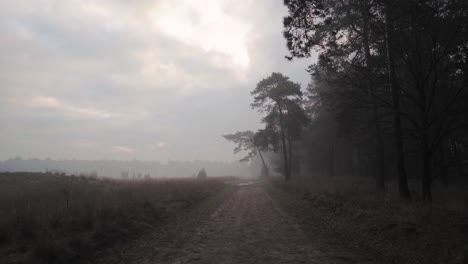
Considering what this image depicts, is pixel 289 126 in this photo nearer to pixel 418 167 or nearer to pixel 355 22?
pixel 418 167

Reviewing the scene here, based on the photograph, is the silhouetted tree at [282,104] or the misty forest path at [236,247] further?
the silhouetted tree at [282,104]

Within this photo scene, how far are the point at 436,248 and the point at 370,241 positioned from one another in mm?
1842

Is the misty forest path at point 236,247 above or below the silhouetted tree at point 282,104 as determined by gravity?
below

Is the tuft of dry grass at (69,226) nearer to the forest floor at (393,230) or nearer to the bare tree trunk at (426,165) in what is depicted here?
the forest floor at (393,230)

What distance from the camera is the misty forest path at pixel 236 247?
724 centimetres

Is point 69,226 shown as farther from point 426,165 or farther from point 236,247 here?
point 426,165

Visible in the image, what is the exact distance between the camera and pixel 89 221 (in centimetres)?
1009

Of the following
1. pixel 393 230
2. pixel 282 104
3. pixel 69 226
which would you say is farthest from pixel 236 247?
pixel 282 104

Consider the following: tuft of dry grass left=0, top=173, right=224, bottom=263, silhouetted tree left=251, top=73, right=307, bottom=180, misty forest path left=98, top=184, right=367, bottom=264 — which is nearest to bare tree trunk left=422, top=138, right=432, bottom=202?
misty forest path left=98, top=184, right=367, bottom=264

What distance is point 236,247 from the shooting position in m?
8.30

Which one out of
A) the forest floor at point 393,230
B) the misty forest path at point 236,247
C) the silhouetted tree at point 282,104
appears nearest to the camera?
the forest floor at point 393,230

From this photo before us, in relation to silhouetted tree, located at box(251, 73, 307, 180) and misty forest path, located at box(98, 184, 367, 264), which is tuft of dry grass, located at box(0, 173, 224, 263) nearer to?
misty forest path, located at box(98, 184, 367, 264)

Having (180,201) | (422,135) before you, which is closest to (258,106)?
(180,201)

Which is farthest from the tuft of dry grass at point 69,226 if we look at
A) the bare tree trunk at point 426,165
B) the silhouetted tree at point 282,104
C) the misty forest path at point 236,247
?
the silhouetted tree at point 282,104
